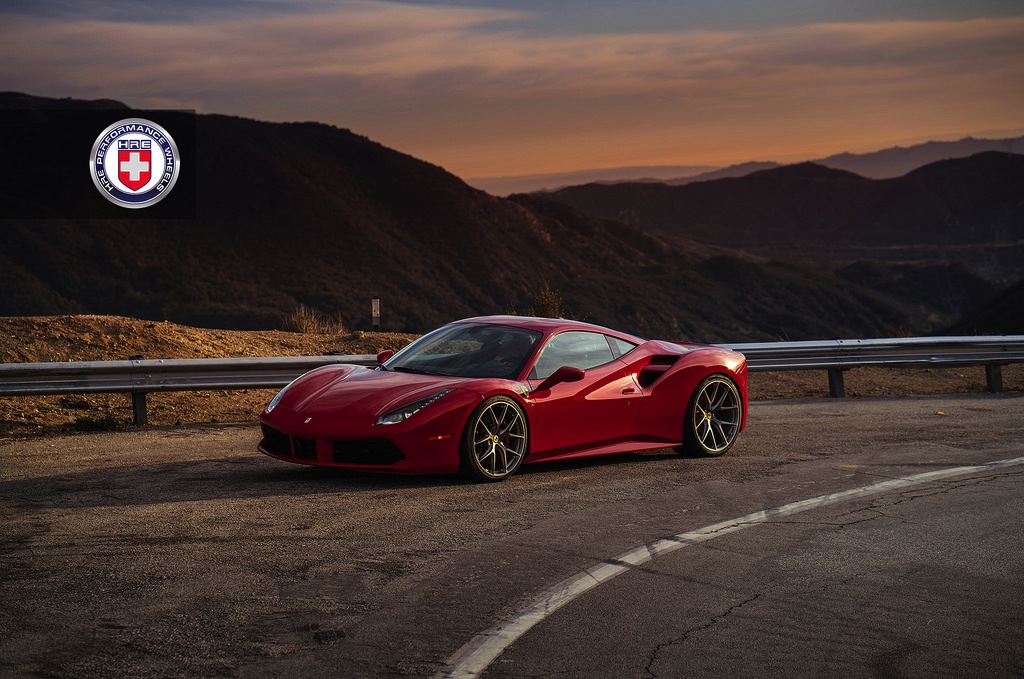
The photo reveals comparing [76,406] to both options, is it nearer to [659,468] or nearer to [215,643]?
[659,468]

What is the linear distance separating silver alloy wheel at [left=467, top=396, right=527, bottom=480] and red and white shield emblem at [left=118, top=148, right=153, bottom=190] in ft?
78.6

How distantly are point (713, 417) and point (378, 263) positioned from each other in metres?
73.0

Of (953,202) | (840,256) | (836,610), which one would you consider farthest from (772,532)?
(953,202)

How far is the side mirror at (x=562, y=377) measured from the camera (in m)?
9.32

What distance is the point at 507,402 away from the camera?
356 inches

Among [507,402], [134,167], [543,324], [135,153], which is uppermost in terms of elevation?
[135,153]

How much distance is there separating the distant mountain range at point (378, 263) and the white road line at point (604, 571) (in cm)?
5269

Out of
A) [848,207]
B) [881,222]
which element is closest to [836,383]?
[881,222]

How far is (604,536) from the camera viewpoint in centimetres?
723

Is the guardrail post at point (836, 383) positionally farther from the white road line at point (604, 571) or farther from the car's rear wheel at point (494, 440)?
the car's rear wheel at point (494, 440)

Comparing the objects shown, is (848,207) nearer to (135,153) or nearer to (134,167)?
(134,167)

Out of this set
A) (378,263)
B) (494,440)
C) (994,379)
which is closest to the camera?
(494,440)

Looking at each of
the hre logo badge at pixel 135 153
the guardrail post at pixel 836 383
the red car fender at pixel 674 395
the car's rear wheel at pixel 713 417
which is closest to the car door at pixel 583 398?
the red car fender at pixel 674 395

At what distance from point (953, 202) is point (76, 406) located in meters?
167
